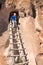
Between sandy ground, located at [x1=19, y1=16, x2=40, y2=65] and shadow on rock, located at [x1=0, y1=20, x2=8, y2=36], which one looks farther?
shadow on rock, located at [x1=0, y1=20, x2=8, y2=36]

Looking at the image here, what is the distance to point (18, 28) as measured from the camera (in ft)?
33.9

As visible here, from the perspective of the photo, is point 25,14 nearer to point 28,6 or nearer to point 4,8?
point 28,6

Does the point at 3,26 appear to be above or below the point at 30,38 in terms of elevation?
above

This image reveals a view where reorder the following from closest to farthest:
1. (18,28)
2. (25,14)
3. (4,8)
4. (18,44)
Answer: (18,44), (18,28), (25,14), (4,8)

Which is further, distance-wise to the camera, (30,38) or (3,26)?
(3,26)

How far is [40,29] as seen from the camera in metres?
10.9

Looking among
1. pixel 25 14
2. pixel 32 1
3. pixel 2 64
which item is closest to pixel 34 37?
pixel 2 64

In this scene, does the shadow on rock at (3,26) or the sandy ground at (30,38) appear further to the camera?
the shadow on rock at (3,26)

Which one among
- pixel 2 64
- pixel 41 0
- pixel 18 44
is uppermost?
pixel 41 0

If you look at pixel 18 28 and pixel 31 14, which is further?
pixel 31 14

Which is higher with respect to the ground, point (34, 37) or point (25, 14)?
point (25, 14)

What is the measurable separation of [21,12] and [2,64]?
4337 mm

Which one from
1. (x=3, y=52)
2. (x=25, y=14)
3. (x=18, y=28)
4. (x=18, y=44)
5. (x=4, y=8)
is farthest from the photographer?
(x=4, y=8)

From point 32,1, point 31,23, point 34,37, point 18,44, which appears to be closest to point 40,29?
point 31,23
